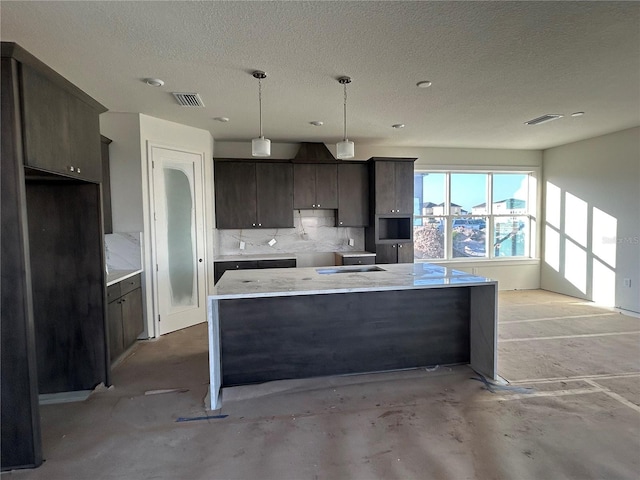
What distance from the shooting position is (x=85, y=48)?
2357 mm

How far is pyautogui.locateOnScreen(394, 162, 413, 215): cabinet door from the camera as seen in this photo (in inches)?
207

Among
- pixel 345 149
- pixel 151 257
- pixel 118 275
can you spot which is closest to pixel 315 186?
pixel 345 149

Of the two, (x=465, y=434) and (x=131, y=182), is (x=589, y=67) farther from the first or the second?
(x=131, y=182)

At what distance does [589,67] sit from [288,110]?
283cm

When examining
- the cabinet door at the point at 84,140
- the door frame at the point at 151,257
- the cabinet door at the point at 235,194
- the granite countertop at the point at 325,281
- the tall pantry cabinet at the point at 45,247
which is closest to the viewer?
the tall pantry cabinet at the point at 45,247

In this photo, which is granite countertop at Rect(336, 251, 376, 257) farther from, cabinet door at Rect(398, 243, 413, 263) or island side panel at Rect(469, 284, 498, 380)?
island side panel at Rect(469, 284, 498, 380)

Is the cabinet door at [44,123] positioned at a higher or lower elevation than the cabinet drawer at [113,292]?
higher

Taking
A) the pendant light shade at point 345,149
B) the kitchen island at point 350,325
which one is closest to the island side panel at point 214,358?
the kitchen island at point 350,325

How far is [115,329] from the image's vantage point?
3168 mm

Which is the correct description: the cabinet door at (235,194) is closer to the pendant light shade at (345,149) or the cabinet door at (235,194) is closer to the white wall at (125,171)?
the white wall at (125,171)

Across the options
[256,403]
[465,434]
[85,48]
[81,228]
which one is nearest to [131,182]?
[81,228]

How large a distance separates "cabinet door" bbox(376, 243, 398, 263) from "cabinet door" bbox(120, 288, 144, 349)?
3.39 m

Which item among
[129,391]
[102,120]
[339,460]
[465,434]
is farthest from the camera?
[102,120]

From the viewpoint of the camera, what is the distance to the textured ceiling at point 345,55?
1.99m
